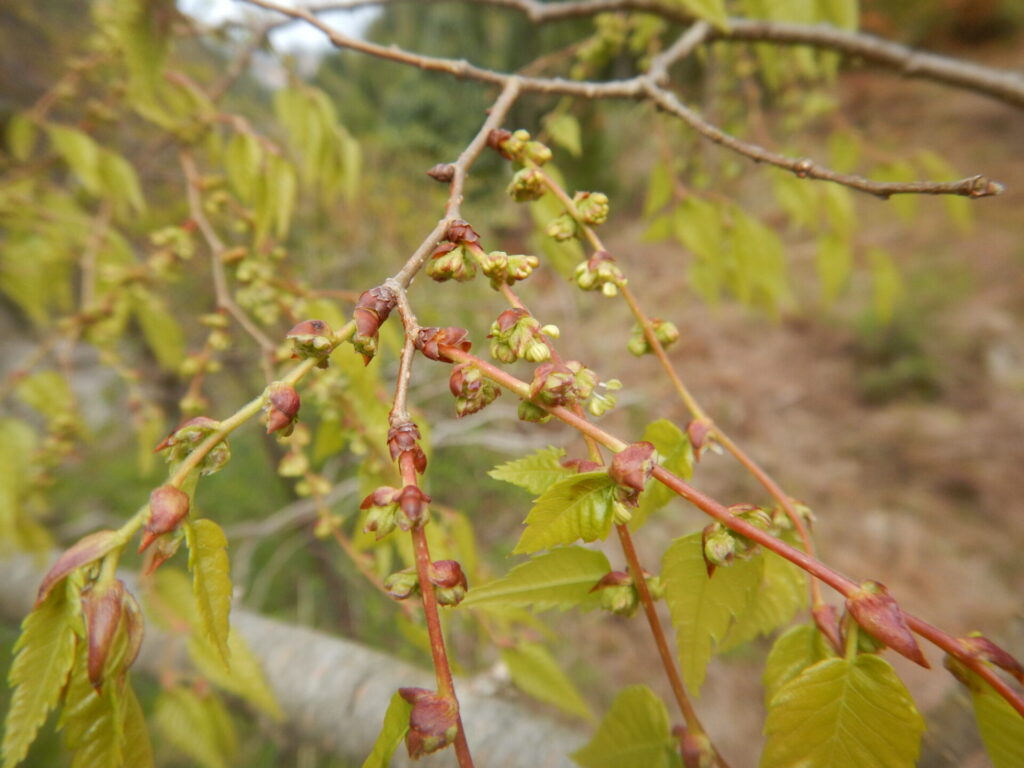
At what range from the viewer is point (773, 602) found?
39 centimetres

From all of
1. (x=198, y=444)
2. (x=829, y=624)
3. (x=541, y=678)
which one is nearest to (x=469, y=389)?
(x=198, y=444)

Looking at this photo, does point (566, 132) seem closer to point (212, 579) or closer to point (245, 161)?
point (245, 161)

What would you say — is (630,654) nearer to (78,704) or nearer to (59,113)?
(78,704)

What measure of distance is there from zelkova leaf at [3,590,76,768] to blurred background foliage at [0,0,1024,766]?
0.29 metres

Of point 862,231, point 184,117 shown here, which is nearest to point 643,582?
point 184,117

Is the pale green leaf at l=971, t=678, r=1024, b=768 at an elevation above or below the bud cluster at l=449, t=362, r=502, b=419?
below

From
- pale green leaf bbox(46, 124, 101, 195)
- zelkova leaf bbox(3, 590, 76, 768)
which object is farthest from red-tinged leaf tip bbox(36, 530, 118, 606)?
pale green leaf bbox(46, 124, 101, 195)

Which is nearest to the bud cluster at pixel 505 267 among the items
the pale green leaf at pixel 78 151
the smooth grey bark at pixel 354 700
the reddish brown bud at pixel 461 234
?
the reddish brown bud at pixel 461 234

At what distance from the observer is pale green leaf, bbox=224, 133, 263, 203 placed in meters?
0.76

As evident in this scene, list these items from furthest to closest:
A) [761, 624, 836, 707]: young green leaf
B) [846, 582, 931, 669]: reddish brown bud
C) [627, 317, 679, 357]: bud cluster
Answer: [627, 317, 679, 357]: bud cluster < [761, 624, 836, 707]: young green leaf < [846, 582, 931, 669]: reddish brown bud

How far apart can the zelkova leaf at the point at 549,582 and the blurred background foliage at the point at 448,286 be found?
17 centimetres

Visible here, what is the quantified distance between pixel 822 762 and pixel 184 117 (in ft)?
3.94

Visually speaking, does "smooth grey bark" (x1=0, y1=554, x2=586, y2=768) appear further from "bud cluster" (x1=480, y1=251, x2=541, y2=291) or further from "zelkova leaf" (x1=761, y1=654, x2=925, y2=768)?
"bud cluster" (x1=480, y1=251, x2=541, y2=291)

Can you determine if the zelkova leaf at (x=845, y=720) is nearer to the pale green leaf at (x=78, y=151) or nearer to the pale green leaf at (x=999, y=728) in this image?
the pale green leaf at (x=999, y=728)
